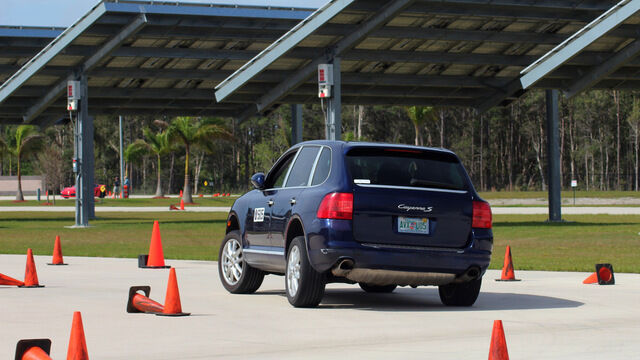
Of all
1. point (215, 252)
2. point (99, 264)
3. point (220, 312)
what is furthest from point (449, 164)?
point (215, 252)

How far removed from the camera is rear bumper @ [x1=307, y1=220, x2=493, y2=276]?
11.6 meters

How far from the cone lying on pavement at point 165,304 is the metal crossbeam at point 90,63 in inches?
867

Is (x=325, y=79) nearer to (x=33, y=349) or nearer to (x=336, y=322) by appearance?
(x=336, y=322)

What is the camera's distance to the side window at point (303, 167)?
12844 millimetres

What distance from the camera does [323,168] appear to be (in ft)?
→ 40.7

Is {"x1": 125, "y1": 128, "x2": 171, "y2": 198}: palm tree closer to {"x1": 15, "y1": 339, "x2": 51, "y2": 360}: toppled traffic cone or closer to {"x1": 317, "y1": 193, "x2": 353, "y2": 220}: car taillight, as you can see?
{"x1": 317, "y1": 193, "x2": 353, "y2": 220}: car taillight

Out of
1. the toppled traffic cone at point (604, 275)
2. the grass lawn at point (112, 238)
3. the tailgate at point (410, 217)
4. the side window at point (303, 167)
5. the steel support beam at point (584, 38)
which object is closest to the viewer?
the tailgate at point (410, 217)

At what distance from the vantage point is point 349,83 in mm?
36531

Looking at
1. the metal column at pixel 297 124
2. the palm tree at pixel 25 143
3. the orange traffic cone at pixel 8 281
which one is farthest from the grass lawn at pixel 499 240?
the palm tree at pixel 25 143

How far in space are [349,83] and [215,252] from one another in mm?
14249

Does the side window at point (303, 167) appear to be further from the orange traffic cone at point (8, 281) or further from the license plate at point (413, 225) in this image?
the orange traffic cone at point (8, 281)

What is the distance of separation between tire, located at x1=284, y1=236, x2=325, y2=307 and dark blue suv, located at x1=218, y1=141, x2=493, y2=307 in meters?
0.01

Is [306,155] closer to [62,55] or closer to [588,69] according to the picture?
[588,69]

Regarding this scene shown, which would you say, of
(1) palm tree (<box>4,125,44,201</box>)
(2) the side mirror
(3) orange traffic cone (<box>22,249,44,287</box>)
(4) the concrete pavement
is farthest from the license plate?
(1) palm tree (<box>4,125,44,201</box>)
